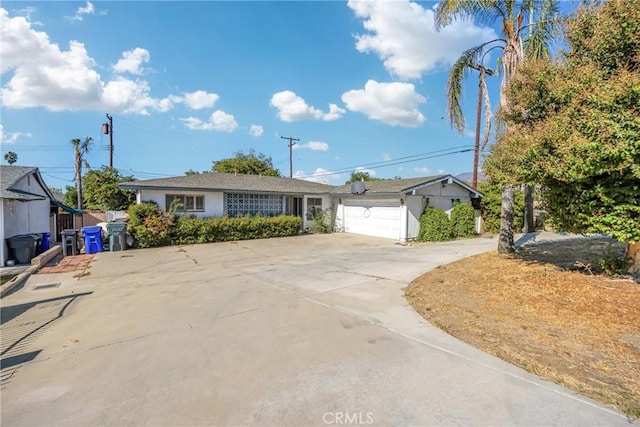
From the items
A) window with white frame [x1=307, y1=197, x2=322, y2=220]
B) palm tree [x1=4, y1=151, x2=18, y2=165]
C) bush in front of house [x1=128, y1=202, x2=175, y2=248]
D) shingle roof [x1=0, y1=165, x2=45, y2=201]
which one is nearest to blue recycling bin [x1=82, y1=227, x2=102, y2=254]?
bush in front of house [x1=128, y1=202, x2=175, y2=248]

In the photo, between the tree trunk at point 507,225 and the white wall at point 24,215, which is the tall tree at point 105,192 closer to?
the white wall at point 24,215

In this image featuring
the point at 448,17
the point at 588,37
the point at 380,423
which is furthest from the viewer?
the point at 448,17

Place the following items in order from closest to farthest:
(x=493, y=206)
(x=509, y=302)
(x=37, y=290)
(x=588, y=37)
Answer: (x=509, y=302) < (x=588, y=37) < (x=37, y=290) < (x=493, y=206)

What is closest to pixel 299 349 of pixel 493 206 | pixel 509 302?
pixel 509 302

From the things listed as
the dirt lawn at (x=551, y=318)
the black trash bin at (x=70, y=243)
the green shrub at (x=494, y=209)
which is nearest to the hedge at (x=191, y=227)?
the black trash bin at (x=70, y=243)

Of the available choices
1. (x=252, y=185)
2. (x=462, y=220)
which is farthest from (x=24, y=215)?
(x=462, y=220)

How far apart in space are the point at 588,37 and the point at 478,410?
7.19 m

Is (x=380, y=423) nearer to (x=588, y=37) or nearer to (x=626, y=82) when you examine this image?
(x=626, y=82)

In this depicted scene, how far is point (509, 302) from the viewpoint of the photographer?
5305 millimetres

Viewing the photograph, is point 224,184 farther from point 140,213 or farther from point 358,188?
point 358,188

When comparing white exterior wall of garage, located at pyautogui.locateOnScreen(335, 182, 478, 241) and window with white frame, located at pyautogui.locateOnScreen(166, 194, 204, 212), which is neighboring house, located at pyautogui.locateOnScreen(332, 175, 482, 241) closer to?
white exterior wall of garage, located at pyautogui.locateOnScreen(335, 182, 478, 241)

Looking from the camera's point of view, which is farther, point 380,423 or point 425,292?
point 425,292

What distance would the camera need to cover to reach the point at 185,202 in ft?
49.5

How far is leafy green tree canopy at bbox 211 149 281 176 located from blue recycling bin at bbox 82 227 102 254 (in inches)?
976
